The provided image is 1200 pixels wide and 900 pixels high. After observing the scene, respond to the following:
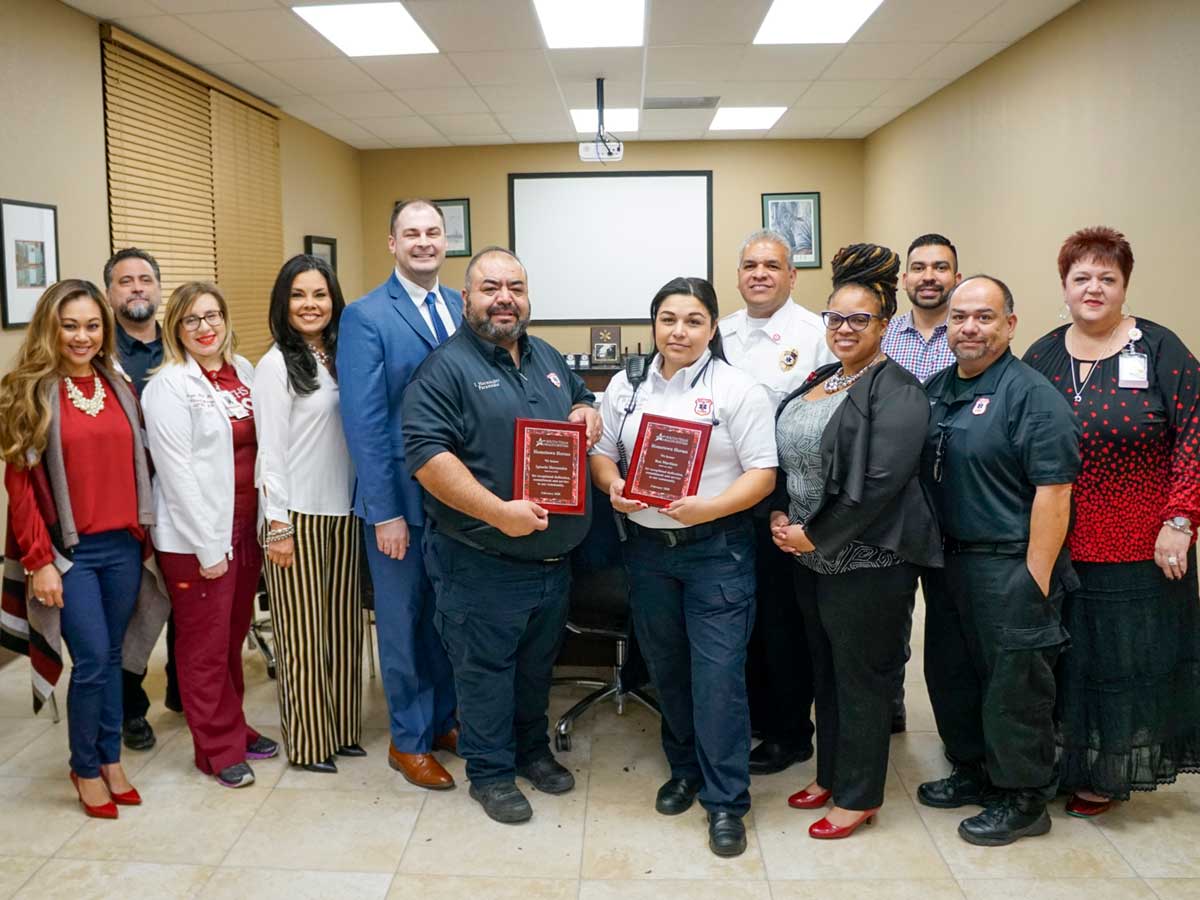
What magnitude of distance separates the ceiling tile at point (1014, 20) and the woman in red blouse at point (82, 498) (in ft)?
14.4

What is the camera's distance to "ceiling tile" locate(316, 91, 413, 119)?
645 cm

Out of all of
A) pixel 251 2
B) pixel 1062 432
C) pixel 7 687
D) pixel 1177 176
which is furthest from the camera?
pixel 251 2

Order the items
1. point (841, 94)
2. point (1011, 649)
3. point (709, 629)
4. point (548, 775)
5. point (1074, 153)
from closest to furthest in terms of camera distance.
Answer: point (1011, 649)
point (709, 629)
point (548, 775)
point (1074, 153)
point (841, 94)

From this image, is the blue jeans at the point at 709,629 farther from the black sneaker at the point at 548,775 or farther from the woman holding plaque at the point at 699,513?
the black sneaker at the point at 548,775

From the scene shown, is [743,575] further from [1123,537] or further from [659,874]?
[1123,537]

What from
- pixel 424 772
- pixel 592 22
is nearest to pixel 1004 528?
pixel 424 772

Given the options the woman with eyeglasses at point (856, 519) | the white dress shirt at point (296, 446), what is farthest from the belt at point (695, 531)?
the white dress shirt at point (296, 446)

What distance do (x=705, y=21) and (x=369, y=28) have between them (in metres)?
1.74

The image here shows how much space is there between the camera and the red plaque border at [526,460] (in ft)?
7.52

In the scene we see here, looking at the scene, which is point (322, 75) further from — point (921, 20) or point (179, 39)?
point (921, 20)

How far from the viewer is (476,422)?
2.35m

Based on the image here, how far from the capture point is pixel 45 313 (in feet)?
7.86

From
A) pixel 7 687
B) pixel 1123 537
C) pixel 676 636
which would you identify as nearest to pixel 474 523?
pixel 676 636

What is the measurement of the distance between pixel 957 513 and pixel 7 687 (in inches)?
129
